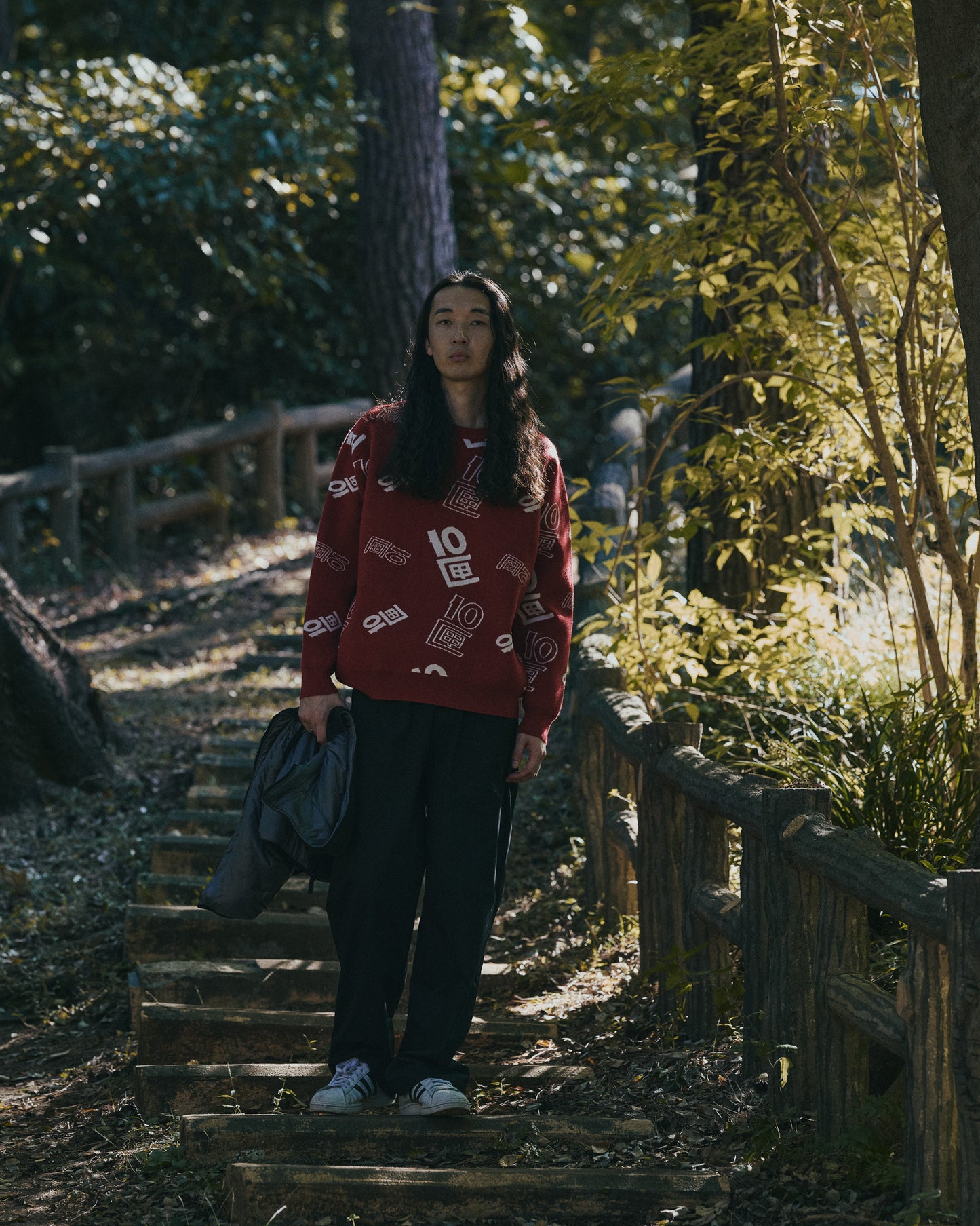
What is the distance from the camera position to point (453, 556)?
3.06 meters

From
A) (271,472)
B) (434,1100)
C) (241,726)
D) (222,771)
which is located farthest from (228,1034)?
(271,472)

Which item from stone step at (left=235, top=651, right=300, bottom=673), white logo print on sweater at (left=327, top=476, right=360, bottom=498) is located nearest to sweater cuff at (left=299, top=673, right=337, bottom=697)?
white logo print on sweater at (left=327, top=476, right=360, bottom=498)

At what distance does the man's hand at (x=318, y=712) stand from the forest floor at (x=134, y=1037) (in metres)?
0.96

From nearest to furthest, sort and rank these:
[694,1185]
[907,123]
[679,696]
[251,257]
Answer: [694,1185]
[907,123]
[679,696]
[251,257]

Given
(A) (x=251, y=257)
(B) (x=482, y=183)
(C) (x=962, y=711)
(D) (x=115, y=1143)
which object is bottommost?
(D) (x=115, y=1143)

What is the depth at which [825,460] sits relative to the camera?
14.1 ft

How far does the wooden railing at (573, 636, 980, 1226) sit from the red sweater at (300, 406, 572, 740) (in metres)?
0.59

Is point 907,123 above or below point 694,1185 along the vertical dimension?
above

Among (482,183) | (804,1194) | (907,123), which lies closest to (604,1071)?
(804,1194)

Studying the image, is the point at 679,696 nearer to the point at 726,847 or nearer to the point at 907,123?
the point at 726,847

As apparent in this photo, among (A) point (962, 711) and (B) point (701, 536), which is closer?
(A) point (962, 711)

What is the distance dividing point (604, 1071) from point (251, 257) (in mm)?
9009

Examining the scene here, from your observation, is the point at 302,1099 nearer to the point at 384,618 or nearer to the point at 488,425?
the point at 384,618

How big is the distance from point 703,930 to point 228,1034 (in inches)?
50.1
